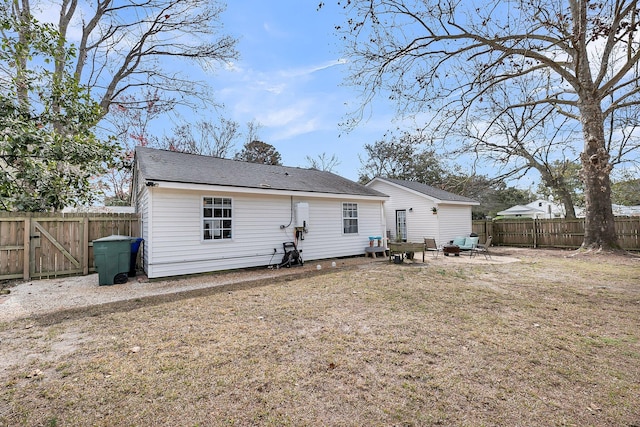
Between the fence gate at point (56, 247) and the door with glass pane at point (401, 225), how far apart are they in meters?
14.2

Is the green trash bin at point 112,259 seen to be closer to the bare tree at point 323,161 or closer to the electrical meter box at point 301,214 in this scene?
the electrical meter box at point 301,214

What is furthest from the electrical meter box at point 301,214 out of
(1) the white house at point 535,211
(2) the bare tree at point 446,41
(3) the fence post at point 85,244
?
(1) the white house at point 535,211

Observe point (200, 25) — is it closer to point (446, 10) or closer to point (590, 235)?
point (446, 10)

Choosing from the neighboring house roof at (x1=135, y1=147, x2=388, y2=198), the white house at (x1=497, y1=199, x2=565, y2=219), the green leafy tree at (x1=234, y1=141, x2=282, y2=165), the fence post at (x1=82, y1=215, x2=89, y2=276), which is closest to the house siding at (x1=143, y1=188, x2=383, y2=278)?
the neighboring house roof at (x1=135, y1=147, x2=388, y2=198)

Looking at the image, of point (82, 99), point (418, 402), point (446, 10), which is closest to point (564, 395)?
point (418, 402)

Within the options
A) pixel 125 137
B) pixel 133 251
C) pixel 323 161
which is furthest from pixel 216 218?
pixel 323 161

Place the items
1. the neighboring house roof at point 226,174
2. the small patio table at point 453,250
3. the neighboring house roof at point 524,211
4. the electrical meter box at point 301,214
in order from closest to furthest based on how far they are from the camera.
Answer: the neighboring house roof at point 226,174 → the electrical meter box at point 301,214 → the small patio table at point 453,250 → the neighboring house roof at point 524,211

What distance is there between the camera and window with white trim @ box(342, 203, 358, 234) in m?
12.0

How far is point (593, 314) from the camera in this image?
15.3 ft

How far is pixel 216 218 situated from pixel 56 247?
14.6 ft

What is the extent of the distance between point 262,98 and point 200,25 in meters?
4.39

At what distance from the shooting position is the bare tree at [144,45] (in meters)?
13.0

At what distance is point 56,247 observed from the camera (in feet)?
26.5

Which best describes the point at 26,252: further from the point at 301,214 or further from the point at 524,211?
the point at 524,211
